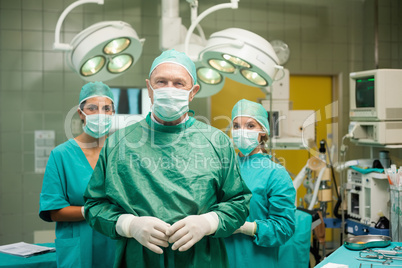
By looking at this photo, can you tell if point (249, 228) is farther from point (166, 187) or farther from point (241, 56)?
point (241, 56)

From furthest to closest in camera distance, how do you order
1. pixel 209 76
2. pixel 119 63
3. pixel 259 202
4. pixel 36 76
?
pixel 36 76 → pixel 209 76 → pixel 119 63 → pixel 259 202

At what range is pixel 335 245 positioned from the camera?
161 inches

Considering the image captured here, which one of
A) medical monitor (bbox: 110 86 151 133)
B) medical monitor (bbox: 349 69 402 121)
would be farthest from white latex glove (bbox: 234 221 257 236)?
medical monitor (bbox: 110 86 151 133)

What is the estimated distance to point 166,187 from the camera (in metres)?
1.18

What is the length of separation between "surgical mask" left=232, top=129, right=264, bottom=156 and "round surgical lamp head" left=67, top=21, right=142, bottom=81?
0.87 metres

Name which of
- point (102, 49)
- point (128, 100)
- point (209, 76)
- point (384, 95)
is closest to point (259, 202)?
point (209, 76)

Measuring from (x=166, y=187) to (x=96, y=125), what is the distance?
0.81 meters

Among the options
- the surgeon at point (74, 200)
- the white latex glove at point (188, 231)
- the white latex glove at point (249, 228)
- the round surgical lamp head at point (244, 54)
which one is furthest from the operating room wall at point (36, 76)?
the white latex glove at point (188, 231)

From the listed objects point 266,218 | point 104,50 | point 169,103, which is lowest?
point 266,218

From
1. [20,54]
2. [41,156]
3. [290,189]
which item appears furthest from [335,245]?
[20,54]

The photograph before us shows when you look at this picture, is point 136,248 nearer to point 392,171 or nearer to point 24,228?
point 392,171

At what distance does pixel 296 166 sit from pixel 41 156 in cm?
229

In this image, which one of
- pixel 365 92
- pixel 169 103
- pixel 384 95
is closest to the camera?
pixel 169 103

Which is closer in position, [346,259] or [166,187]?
[166,187]
